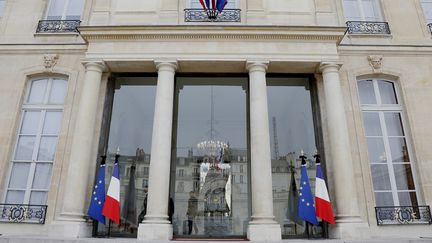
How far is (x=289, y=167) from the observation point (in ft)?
27.8

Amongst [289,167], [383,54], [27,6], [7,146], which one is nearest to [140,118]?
[7,146]

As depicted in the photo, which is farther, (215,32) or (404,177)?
(215,32)

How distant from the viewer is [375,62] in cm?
905

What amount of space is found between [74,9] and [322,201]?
9045 mm

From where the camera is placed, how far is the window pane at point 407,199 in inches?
318

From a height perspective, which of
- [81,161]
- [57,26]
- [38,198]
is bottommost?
[38,198]

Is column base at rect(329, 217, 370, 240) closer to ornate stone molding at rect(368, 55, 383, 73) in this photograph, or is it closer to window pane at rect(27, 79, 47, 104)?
ornate stone molding at rect(368, 55, 383, 73)

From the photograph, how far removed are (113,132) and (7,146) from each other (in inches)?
105

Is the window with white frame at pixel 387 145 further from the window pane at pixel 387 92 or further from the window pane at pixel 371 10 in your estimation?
the window pane at pixel 371 10

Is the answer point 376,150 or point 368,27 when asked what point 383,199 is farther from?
point 368,27

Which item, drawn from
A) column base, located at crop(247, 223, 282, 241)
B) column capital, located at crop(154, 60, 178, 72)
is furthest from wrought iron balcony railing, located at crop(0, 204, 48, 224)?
column base, located at crop(247, 223, 282, 241)

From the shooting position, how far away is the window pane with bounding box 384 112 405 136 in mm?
8797

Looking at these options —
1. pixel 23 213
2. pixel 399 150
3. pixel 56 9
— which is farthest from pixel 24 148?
pixel 399 150

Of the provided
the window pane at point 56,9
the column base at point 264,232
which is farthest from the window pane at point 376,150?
the window pane at point 56,9
